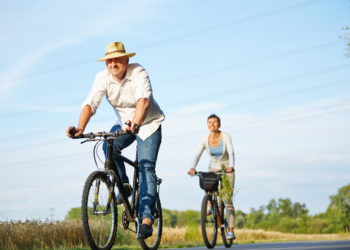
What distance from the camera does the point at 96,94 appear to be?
6.48m

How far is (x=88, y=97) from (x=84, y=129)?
1.53 ft

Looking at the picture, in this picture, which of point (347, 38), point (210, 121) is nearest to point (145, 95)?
point (210, 121)

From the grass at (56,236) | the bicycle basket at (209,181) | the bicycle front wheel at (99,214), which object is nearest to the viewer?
the bicycle front wheel at (99,214)

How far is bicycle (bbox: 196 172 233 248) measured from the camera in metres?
10.5

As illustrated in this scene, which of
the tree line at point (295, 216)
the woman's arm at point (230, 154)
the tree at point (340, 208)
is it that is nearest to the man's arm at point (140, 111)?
the woman's arm at point (230, 154)

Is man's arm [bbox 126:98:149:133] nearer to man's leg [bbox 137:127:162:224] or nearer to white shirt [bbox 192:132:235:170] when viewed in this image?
man's leg [bbox 137:127:162:224]

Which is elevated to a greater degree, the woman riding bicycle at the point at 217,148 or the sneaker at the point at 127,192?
the woman riding bicycle at the point at 217,148

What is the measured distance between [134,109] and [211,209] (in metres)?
4.61

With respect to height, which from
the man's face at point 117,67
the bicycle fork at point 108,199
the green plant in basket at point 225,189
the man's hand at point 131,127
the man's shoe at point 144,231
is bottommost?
the man's shoe at point 144,231

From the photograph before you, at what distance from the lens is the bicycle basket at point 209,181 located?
34.4 feet

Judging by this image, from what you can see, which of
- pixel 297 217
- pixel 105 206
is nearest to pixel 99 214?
pixel 105 206

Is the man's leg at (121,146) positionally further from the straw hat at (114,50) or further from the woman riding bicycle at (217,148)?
the woman riding bicycle at (217,148)

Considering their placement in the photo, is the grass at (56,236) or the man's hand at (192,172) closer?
the grass at (56,236)

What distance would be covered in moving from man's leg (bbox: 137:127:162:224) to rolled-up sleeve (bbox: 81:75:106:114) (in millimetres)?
666
